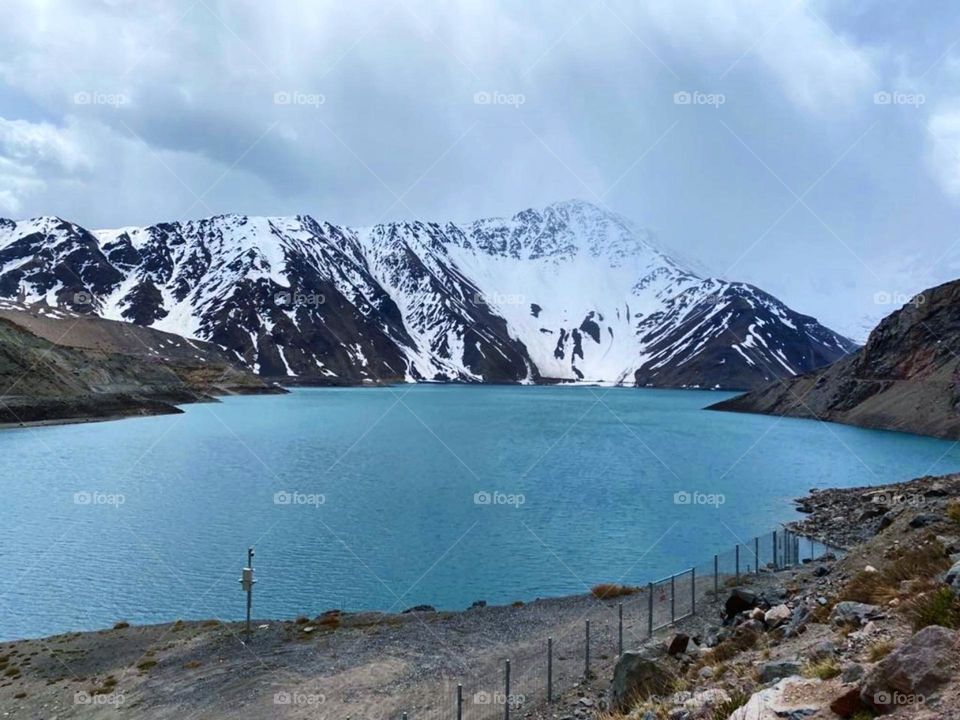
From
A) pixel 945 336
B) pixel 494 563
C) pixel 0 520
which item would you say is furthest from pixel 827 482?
pixel 945 336

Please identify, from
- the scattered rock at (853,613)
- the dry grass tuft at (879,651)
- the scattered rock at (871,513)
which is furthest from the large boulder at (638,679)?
the scattered rock at (871,513)

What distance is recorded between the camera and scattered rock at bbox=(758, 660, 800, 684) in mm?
9547

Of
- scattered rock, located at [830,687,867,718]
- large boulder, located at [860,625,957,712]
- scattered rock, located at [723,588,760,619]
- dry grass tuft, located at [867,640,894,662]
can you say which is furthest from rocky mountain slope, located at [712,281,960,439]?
scattered rock, located at [830,687,867,718]

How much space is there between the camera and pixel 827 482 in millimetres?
59688

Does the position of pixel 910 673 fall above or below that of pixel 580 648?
above

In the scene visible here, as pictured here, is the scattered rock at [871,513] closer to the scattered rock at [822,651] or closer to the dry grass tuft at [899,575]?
the dry grass tuft at [899,575]

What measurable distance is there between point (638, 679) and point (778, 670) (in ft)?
13.3

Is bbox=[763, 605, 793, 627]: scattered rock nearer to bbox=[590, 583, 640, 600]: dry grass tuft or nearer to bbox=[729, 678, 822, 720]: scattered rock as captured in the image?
bbox=[729, 678, 822, 720]: scattered rock

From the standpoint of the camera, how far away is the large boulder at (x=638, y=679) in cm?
1261

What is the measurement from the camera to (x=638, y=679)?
13.1m

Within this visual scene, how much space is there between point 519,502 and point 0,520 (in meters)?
35.0

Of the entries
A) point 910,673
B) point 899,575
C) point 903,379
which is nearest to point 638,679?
point 899,575

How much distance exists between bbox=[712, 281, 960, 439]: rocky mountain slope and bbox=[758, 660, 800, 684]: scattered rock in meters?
111

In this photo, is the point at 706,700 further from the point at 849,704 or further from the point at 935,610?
the point at 935,610
